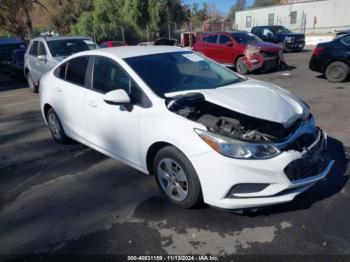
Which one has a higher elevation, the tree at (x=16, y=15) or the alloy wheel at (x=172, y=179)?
the tree at (x=16, y=15)

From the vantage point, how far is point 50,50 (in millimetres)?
9641

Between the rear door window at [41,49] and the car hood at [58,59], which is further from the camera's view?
the rear door window at [41,49]

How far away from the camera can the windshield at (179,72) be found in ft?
12.5

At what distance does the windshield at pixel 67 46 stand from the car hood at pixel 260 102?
283 inches

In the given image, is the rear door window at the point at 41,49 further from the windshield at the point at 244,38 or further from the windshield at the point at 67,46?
the windshield at the point at 244,38

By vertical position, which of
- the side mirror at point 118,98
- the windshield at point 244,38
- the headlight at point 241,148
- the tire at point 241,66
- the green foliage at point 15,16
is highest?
the green foliage at point 15,16

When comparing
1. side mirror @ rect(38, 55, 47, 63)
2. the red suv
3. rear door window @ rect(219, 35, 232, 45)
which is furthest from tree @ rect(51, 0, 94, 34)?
side mirror @ rect(38, 55, 47, 63)

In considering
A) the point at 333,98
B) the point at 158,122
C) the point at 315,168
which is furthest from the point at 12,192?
the point at 333,98

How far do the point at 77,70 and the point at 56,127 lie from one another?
126 centimetres

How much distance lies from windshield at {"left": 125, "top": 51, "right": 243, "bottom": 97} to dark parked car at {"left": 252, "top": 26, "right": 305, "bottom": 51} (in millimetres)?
18648

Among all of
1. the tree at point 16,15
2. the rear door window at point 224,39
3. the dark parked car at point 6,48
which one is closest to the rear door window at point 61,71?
the rear door window at point 224,39

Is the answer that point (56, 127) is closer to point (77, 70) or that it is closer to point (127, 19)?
point (77, 70)

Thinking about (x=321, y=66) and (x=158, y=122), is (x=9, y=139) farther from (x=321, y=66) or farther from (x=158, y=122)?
(x=321, y=66)

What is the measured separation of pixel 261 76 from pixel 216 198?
34.0 feet
